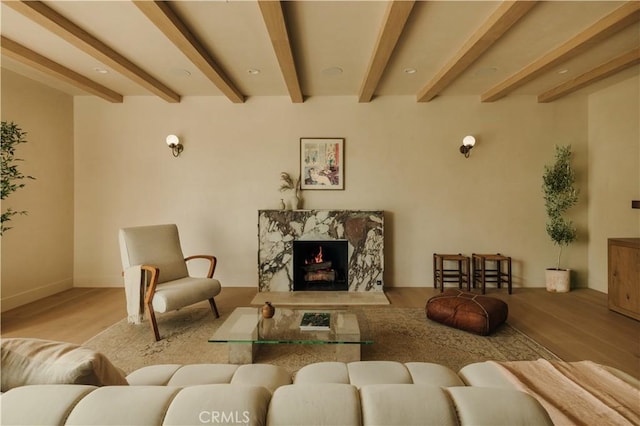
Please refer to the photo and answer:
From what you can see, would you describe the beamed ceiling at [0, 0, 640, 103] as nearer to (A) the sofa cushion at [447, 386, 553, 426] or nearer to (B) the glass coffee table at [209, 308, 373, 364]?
(B) the glass coffee table at [209, 308, 373, 364]

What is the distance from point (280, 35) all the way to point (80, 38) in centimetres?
176

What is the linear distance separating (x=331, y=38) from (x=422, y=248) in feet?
10.1

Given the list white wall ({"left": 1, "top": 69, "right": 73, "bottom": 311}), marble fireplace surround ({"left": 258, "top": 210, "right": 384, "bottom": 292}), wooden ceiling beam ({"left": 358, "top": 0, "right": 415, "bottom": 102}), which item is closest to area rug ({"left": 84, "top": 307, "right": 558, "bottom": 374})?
marble fireplace surround ({"left": 258, "top": 210, "right": 384, "bottom": 292})

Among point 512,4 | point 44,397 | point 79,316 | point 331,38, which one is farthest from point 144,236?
point 512,4

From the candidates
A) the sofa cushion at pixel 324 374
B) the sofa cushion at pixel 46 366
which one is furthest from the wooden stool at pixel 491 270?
the sofa cushion at pixel 46 366

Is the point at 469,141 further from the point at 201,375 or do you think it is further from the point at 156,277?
the point at 201,375

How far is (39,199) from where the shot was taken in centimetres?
412

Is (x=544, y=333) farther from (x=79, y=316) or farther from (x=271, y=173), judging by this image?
(x=79, y=316)

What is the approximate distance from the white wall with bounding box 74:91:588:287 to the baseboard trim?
213 mm

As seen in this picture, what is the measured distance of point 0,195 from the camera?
115 inches

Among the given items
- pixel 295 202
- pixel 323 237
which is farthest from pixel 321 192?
pixel 323 237

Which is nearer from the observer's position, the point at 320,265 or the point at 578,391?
the point at 578,391

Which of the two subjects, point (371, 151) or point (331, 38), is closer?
point (331, 38)

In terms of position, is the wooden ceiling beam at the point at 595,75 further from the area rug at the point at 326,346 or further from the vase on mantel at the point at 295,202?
the vase on mantel at the point at 295,202
